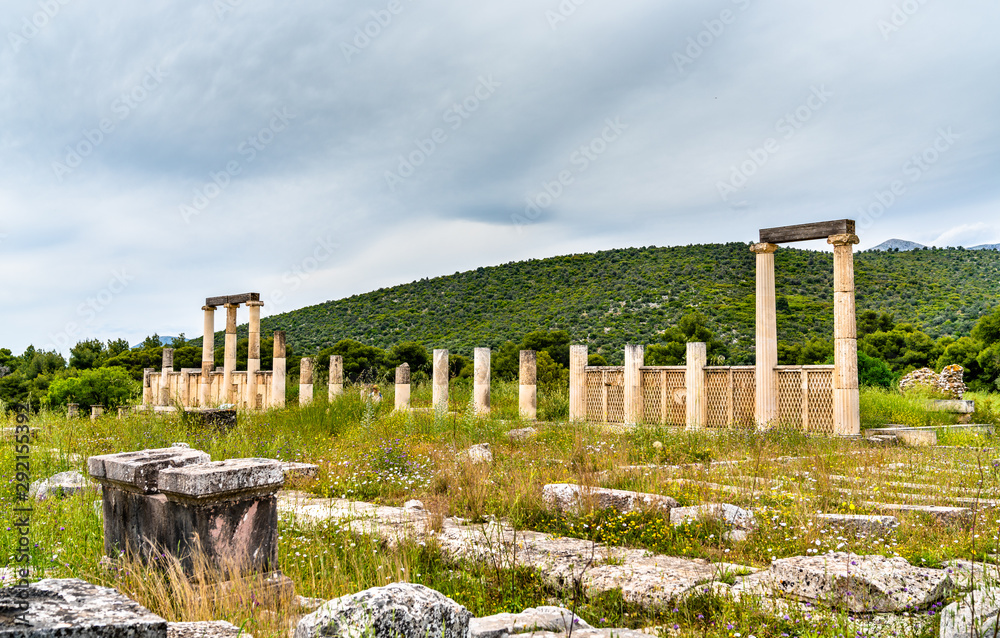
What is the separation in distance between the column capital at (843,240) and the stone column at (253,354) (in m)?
19.9

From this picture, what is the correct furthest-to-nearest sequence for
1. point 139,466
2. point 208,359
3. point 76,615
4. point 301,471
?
1. point 208,359
2. point 301,471
3. point 139,466
4. point 76,615

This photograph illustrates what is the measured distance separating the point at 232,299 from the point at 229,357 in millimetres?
2502

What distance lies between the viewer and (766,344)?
15.8 meters

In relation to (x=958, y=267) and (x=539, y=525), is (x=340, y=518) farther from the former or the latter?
(x=958, y=267)

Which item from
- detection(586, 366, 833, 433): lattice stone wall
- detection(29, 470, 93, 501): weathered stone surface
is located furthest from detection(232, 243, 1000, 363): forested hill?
detection(29, 470, 93, 501): weathered stone surface

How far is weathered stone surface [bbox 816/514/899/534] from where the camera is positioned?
5.73 m

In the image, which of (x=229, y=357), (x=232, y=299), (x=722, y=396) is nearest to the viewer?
(x=722, y=396)

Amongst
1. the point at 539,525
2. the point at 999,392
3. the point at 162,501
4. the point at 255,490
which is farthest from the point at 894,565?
the point at 999,392

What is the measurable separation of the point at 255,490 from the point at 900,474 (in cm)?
779

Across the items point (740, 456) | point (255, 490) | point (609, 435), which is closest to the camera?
point (255, 490)

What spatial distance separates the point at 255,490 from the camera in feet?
16.3

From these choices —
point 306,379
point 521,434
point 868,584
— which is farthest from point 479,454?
point 306,379

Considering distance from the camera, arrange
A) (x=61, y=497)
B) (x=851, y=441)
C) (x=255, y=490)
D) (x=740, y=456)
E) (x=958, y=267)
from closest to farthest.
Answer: (x=255, y=490) < (x=61, y=497) < (x=740, y=456) < (x=851, y=441) < (x=958, y=267)

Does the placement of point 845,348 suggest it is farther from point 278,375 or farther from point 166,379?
point 166,379
